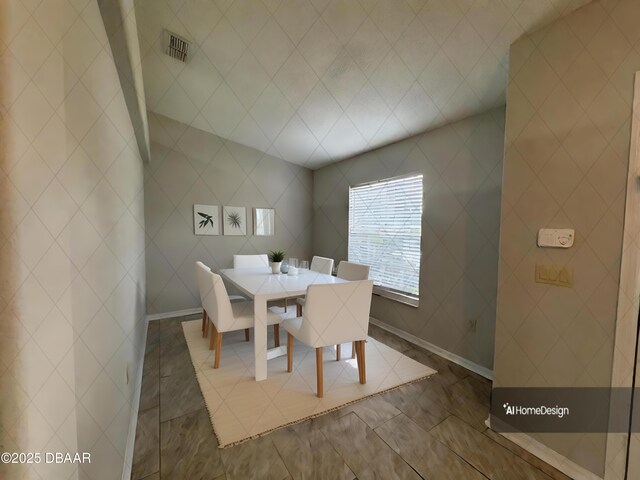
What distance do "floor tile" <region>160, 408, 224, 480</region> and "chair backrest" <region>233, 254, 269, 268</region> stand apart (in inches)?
77.3

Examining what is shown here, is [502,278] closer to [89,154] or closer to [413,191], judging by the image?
[413,191]

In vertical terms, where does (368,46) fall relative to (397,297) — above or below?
above

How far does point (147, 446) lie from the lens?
5.14 feet

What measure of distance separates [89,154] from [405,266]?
117 inches

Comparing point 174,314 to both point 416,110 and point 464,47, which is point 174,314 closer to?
point 416,110

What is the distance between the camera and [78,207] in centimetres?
89

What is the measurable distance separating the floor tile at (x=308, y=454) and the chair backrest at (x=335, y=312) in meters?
0.54

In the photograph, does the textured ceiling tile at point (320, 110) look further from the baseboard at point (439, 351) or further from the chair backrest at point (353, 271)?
the baseboard at point (439, 351)

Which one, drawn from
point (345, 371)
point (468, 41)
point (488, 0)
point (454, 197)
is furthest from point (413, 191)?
point (345, 371)

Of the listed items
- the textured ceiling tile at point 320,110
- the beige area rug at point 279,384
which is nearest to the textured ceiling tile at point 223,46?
the textured ceiling tile at point 320,110

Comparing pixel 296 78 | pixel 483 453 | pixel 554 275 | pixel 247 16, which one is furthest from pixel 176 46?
pixel 483 453

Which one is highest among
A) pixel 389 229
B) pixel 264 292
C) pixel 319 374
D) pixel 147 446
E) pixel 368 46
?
pixel 368 46

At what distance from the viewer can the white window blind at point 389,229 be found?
3.09 meters

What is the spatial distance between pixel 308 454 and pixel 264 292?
110 centimetres
